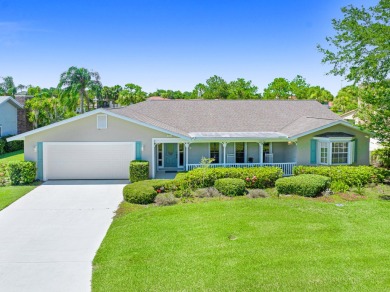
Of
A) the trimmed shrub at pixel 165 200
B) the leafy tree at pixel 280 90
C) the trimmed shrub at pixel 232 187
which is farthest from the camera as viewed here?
the leafy tree at pixel 280 90

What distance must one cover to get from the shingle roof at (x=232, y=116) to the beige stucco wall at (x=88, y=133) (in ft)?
5.80

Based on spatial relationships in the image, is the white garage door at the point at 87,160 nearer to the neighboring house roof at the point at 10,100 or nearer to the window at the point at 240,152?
the window at the point at 240,152

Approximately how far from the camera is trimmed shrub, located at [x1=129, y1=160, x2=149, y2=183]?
19.7 metres

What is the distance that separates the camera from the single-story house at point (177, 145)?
20.4m

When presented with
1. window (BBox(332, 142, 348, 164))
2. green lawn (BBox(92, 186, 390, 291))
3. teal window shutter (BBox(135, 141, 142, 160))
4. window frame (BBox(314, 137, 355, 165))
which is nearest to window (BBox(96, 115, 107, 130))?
teal window shutter (BBox(135, 141, 142, 160))

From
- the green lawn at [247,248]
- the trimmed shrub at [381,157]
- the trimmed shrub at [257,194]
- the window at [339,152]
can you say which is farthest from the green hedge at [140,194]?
the trimmed shrub at [381,157]

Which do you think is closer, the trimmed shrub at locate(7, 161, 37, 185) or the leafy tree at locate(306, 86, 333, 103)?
the trimmed shrub at locate(7, 161, 37, 185)

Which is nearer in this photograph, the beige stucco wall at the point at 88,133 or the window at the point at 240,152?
the beige stucco wall at the point at 88,133

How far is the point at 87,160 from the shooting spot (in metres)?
20.8

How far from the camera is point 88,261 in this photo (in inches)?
378

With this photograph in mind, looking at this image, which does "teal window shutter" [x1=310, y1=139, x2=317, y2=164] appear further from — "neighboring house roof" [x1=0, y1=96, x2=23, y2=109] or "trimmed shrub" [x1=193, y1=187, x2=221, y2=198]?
"neighboring house roof" [x1=0, y1=96, x2=23, y2=109]

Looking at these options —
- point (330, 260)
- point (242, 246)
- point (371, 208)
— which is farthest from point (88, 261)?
point (371, 208)

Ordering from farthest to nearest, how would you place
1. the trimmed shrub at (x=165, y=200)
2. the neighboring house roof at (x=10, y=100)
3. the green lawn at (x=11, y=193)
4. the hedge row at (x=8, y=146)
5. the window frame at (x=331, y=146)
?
the neighboring house roof at (x=10, y=100) < the hedge row at (x=8, y=146) < the window frame at (x=331, y=146) < the green lawn at (x=11, y=193) < the trimmed shrub at (x=165, y=200)

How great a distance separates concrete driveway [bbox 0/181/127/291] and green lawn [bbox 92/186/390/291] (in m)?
0.58
